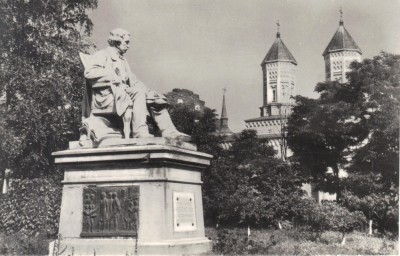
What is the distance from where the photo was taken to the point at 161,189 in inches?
278

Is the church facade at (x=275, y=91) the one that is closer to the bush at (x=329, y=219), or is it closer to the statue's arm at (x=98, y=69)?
the bush at (x=329, y=219)

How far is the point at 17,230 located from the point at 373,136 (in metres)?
17.1

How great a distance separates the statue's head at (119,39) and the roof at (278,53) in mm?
56895

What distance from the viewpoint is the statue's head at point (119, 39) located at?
8336 mm

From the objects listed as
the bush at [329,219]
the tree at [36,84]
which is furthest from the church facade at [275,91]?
the bush at [329,219]

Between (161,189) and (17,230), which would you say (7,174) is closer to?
(17,230)

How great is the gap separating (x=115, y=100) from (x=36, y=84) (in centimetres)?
1245

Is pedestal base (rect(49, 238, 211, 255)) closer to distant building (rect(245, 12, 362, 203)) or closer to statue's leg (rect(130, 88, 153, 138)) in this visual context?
statue's leg (rect(130, 88, 153, 138))

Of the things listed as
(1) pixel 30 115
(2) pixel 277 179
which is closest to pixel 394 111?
(2) pixel 277 179

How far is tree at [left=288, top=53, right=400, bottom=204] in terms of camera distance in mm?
26203

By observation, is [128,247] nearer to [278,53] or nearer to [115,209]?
[115,209]

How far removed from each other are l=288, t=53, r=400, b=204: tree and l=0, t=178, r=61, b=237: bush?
48.8 feet

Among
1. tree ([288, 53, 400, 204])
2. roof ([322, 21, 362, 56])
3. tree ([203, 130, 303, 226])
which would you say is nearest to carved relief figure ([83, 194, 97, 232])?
tree ([203, 130, 303, 226])

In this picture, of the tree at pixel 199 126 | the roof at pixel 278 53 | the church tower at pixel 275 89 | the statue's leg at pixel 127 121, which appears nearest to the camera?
the statue's leg at pixel 127 121
